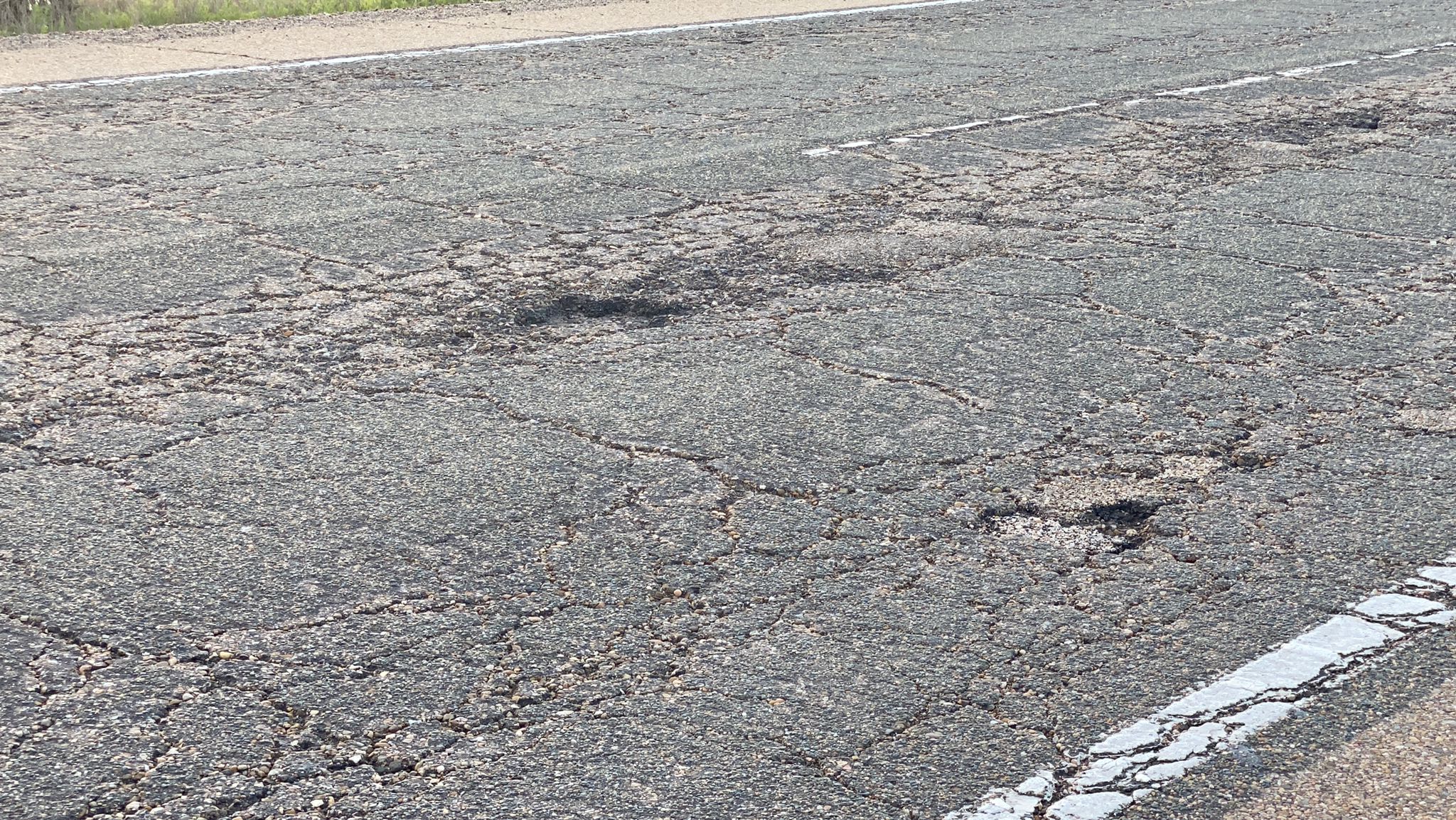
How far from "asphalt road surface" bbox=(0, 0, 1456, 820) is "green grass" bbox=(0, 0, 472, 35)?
457cm

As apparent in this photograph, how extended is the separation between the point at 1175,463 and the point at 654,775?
2.03m

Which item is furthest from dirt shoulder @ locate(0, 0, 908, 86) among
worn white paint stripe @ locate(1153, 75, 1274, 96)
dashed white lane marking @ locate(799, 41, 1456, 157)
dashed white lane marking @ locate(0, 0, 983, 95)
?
worn white paint stripe @ locate(1153, 75, 1274, 96)

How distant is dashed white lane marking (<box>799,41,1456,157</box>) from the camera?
8.43 metres

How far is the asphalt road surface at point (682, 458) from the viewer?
117 inches

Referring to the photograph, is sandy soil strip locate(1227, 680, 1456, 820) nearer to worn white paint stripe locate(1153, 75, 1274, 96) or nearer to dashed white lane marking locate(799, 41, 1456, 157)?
dashed white lane marking locate(799, 41, 1456, 157)

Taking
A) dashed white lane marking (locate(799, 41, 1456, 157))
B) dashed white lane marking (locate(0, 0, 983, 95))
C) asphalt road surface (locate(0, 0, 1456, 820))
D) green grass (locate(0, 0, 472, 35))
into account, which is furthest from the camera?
green grass (locate(0, 0, 472, 35))

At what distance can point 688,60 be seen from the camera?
445 inches

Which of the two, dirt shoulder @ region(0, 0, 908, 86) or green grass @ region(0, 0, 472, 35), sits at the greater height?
green grass @ region(0, 0, 472, 35)

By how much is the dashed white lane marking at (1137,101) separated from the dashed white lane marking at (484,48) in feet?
13.9

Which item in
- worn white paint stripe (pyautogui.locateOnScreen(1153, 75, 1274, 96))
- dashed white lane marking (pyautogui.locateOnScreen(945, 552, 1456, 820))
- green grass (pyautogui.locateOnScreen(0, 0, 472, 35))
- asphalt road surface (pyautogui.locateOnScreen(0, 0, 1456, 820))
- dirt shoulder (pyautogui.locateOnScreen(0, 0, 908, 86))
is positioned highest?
green grass (pyautogui.locateOnScreen(0, 0, 472, 35))

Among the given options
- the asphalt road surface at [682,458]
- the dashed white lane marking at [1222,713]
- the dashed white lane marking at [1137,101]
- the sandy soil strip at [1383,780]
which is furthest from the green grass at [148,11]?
the sandy soil strip at [1383,780]

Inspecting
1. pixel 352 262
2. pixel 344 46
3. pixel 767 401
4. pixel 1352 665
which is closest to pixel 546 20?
pixel 344 46

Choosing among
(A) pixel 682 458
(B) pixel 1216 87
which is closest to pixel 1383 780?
(A) pixel 682 458

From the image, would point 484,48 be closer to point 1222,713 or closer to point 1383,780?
point 1222,713
